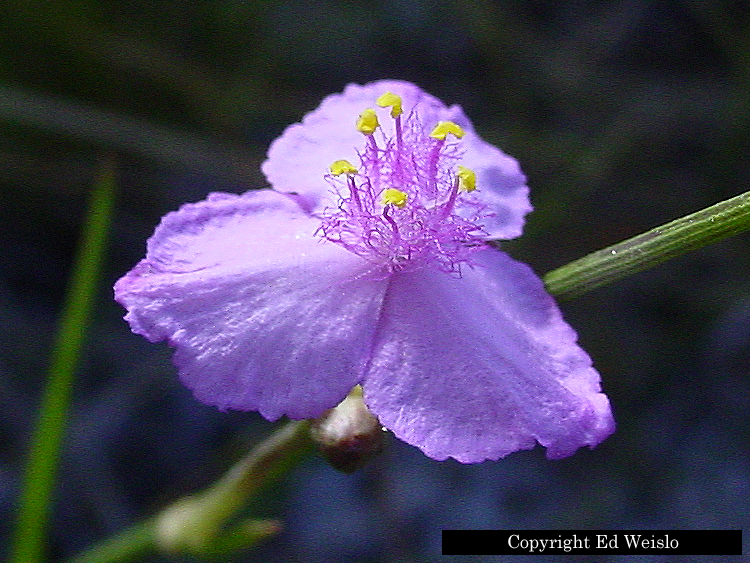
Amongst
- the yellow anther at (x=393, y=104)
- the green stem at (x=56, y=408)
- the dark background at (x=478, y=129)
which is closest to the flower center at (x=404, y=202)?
the yellow anther at (x=393, y=104)

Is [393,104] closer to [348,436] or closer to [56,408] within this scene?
[348,436]

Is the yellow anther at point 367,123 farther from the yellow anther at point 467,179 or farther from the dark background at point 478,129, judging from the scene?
the dark background at point 478,129

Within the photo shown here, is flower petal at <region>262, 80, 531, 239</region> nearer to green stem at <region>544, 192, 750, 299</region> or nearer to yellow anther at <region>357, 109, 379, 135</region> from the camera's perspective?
yellow anther at <region>357, 109, 379, 135</region>

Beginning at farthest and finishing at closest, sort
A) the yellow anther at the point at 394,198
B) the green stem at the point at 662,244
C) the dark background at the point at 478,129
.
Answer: the dark background at the point at 478,129 < the yellow anther at the point at 394,198 < the green stem at the point at 662,244

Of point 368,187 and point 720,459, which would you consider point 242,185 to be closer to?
point 368,187

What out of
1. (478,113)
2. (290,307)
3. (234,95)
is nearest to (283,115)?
(234,95)
